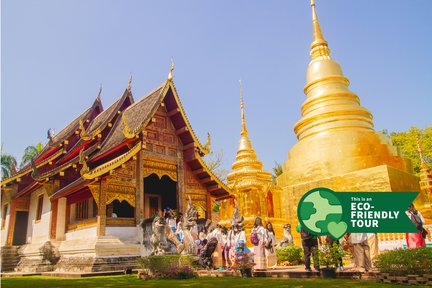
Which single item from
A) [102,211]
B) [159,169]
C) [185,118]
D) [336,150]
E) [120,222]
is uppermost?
[185,118]

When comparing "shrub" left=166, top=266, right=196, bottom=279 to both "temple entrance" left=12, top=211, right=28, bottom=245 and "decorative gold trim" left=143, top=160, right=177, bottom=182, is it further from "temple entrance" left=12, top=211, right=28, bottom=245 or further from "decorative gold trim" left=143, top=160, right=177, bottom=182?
"temple entrance" left=12, top=211, right=28, bottom=245

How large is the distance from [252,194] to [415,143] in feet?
67.8

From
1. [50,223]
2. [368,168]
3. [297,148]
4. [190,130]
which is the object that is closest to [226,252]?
[190,130]

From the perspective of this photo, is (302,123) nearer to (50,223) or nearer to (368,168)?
(368,168)

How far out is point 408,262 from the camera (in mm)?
6316

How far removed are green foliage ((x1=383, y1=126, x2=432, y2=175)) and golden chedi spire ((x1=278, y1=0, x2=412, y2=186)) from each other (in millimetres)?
15517

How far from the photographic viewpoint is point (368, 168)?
17062 millimetres

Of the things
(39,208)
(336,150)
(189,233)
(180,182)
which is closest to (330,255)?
(189,233)

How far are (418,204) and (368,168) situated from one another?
9.91ft

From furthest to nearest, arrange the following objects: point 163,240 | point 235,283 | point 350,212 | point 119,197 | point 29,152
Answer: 1. point 29,152
2. point 119,197
3. point 163,240
4. point 235,283
5. point 350,212

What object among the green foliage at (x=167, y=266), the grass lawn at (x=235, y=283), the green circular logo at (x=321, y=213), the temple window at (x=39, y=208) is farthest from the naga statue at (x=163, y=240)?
the temple window at (x=39, y=208)

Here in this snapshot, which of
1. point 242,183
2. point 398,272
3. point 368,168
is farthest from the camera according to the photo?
point 242,183

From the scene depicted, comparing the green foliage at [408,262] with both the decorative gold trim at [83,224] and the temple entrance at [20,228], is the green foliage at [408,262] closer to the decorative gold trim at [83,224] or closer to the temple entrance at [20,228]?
the decorative gold trim at [83,224]

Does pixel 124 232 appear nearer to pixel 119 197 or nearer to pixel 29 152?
pixel 119 197
